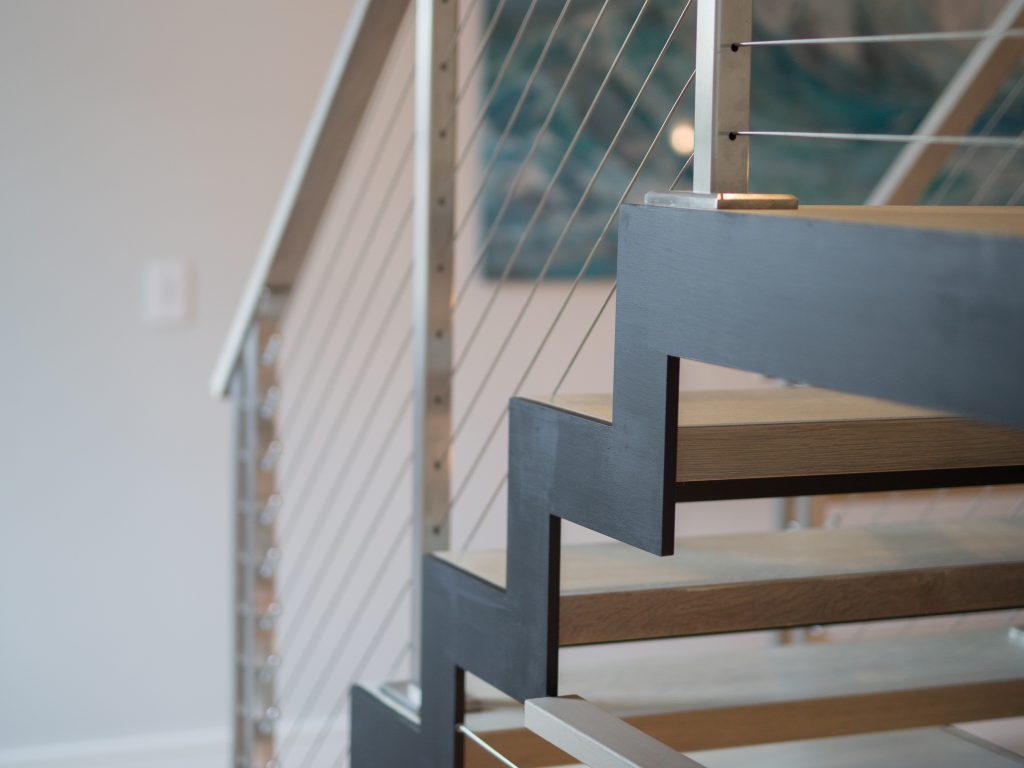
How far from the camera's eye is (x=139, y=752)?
304cm

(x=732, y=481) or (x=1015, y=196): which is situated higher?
(x=1015, y=196)

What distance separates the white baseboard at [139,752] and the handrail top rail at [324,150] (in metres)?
1.31

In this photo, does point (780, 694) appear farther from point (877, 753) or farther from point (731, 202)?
point (731, 202)

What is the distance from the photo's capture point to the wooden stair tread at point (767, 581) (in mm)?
1183

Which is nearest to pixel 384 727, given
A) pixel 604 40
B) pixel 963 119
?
pixel 963 119

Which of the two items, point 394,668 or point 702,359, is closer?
point 702,359

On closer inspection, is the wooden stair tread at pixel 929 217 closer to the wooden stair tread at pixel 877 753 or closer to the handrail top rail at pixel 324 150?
the wooden stair tread at pixel 877 753

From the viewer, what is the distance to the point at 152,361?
297 cm

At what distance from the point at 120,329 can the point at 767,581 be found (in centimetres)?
208

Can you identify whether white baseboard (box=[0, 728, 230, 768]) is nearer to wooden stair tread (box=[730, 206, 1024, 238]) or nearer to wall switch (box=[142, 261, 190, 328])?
wall switch (box=[142, 261, 190, 328])

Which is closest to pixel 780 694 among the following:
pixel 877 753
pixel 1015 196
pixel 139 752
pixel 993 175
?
pixel 877 753

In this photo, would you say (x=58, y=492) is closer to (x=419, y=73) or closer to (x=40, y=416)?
(x=40, y=416)

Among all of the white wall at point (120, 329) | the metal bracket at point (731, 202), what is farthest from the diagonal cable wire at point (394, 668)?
the metal bracket at point (731, 202)

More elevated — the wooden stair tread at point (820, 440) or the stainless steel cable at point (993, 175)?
the stainless steel cable at point (993, 175)
